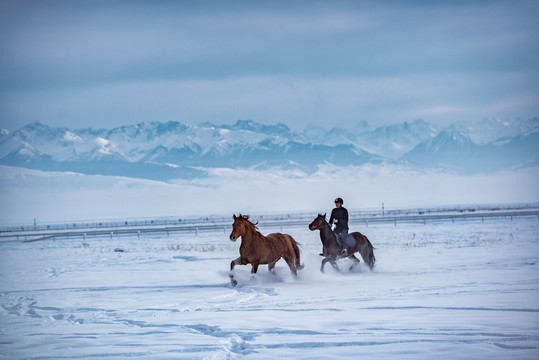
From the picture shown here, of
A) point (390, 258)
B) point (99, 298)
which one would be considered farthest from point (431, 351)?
point (390, 258)

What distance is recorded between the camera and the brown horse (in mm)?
16516

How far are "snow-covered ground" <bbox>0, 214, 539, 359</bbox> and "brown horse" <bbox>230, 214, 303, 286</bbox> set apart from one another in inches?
23.4

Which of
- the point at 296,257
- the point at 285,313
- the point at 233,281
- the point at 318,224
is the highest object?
the point at 318,224

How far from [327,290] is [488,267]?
6.21m

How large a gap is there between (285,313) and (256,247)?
4554 mm

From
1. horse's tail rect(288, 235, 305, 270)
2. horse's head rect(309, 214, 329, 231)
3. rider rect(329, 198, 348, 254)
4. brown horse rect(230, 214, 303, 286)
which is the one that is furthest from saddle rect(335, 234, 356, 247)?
brown horse rect(230, 214, 303, 286)

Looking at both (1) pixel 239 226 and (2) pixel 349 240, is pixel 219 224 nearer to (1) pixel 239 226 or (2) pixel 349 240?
(2) pixel 349 240

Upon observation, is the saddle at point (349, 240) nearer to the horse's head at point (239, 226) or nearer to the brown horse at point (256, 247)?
the brown horse at point (256, 247)

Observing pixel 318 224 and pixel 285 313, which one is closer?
pixel 285 313

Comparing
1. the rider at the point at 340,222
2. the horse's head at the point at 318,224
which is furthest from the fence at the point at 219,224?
the horse's head at the point at 318,224

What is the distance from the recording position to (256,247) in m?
16.8

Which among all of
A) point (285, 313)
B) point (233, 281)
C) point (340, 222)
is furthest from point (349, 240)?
point (285, 313)

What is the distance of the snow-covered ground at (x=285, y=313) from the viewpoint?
9297mm

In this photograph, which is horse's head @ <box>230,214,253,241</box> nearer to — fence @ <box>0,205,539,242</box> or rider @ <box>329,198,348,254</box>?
rider @ <box>329,198,348,254</box>
